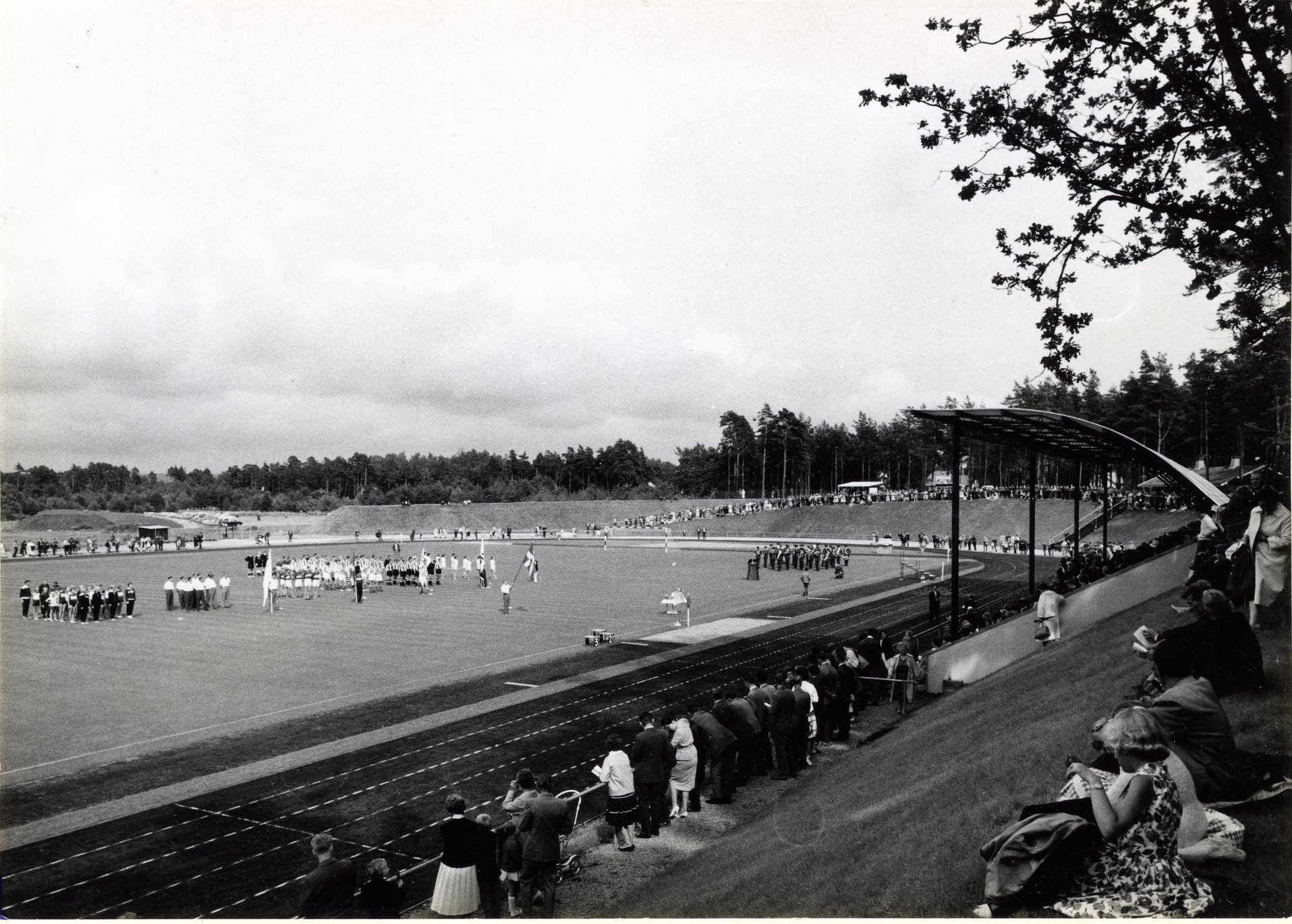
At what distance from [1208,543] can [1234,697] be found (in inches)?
334

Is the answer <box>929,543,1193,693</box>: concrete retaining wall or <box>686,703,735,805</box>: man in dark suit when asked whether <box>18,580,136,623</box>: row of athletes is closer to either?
<box>686,703,735,805</box>: man in dark suit

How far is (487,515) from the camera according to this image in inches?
5098

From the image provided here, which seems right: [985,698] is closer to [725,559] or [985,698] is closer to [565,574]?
[565,574]

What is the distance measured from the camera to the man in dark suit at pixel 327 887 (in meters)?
7.02

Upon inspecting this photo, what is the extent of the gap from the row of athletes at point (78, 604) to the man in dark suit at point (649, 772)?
2827cm

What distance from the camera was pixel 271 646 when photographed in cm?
2600

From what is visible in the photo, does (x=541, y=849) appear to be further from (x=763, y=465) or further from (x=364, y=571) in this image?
(x=763, y=465)

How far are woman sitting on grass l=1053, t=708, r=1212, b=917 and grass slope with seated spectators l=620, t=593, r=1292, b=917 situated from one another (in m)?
0.52

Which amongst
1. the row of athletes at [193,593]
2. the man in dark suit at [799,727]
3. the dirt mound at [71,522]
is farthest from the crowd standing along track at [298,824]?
the dirt mound at [71,522]

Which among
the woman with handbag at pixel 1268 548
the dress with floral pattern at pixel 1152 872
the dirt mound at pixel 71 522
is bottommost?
the dirt mound at pixel 71 522

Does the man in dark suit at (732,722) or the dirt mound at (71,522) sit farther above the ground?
the man in dark suit at (732,722)

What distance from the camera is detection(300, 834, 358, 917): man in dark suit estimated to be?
702cm

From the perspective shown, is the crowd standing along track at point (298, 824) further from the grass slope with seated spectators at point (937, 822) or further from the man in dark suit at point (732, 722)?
the grass slope with seated spectators at point (937, 822)

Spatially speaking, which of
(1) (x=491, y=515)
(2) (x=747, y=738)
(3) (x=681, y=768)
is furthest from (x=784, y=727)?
(1) (x=491, y=515)
